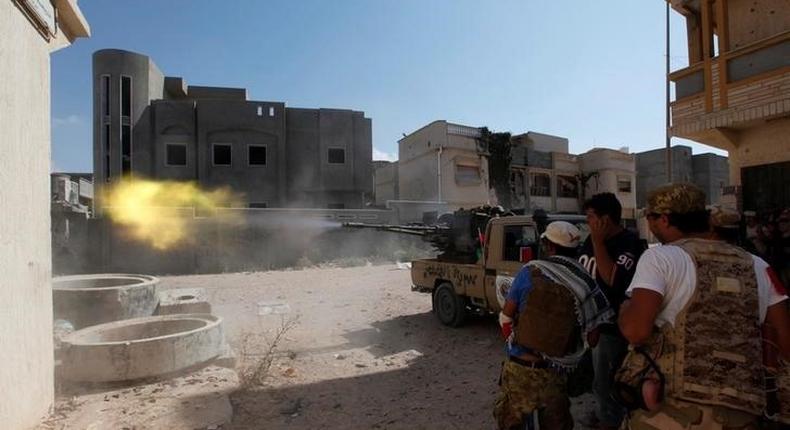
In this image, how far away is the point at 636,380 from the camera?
1847 mm

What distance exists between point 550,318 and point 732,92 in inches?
272

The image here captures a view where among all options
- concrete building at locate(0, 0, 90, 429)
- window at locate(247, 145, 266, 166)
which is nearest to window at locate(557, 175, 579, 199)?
window at locate(247, 145, 266, 166)

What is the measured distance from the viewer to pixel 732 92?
720 cm

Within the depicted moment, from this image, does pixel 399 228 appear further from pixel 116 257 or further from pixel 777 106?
pixel 116 257

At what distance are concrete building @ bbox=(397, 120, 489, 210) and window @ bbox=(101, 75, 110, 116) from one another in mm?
Answer: 18047

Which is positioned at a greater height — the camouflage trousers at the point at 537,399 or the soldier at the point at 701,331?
the soldier at the point at 701,331

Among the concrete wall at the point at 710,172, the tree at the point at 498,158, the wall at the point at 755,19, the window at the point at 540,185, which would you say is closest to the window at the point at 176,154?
the tree at the point at 498,158

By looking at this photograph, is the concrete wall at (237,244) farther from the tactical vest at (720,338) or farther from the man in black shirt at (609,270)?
the tactical vest at (720,338)

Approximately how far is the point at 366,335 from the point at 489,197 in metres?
23.7

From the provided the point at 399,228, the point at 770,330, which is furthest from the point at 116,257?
the point at 770,330

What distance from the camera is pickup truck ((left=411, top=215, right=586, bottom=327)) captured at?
634cm

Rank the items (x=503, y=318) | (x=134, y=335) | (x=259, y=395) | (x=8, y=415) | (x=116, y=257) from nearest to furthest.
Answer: (x=503, y=318)
(x=8, y=415)
(x=259, y=395)
(x=134, y=335)
(x=116, y=257)

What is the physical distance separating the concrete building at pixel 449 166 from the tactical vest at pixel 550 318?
25059 millimetres

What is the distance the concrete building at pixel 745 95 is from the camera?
21.8 ft
